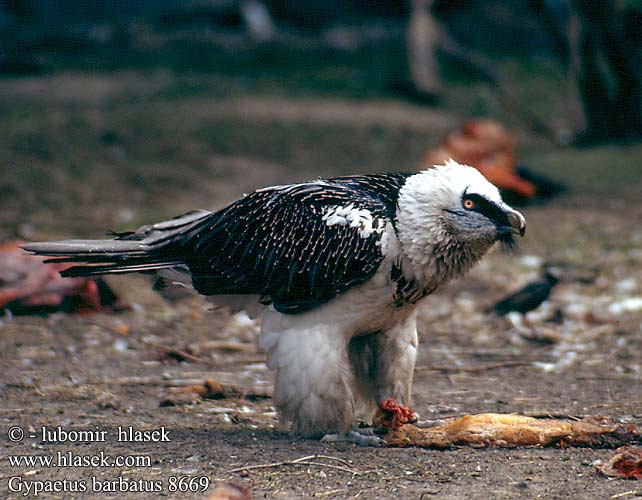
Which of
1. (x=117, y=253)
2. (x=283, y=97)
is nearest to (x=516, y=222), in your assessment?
(x=117, y=253)

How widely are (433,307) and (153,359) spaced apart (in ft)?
6.84

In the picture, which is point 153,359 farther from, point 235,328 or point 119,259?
point 119,259

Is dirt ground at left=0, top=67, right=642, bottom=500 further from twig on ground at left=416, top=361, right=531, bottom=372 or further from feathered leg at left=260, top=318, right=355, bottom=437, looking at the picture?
feathered leg at left=260, top=318, right=355, bottom=437

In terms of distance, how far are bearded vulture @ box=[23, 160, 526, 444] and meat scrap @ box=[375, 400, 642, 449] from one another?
0.31 m

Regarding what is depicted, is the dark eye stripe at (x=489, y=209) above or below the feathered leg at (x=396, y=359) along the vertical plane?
above

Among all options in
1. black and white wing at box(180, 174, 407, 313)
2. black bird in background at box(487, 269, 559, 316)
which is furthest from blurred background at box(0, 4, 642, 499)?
black and white wing at box(180, 174, 407, 313)

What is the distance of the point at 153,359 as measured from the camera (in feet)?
17.3

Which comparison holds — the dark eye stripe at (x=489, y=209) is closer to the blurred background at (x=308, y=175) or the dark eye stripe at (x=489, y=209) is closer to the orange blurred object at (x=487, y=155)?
the blurred background at (x=308, y=175)

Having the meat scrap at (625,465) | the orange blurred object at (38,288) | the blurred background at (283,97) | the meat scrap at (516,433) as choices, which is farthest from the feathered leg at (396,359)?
the blurred background at (283,97)

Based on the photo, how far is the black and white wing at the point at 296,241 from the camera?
3801mm

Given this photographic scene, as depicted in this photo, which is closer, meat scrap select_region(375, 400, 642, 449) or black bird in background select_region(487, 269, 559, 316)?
meat scrap select_region(375, 400, 642, 449)

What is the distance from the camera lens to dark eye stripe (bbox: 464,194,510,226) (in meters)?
3.72

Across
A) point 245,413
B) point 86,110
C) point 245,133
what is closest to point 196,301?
point 245,413

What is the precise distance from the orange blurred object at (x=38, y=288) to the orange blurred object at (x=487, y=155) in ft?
13.2
